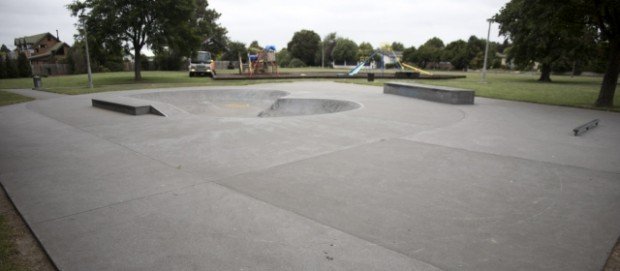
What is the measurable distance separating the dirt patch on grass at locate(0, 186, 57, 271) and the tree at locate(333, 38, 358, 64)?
90820 millimetres

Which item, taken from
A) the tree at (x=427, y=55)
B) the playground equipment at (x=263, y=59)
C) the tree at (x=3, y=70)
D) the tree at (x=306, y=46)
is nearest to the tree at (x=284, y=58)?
the tree at (x=306, y=46)

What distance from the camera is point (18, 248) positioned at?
3.30 m

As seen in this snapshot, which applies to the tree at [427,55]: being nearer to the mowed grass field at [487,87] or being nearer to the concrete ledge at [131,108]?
the mowed grass field at [487,87]

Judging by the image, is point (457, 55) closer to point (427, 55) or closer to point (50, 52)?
point (427, 55)

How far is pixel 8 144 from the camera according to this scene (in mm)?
7414

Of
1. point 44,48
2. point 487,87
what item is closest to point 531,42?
point 487,87

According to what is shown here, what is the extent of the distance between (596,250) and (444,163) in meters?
2.82

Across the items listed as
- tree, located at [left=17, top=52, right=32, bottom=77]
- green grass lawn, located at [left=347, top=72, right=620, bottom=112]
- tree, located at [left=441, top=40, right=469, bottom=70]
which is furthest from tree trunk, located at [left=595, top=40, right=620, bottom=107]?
tree, located at [left=441, top=40, right=469, bottom=70]

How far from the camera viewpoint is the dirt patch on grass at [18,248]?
301cm

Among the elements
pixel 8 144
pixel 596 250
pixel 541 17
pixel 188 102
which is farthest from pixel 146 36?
pixel 596 250

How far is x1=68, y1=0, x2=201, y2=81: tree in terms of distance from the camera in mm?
25641

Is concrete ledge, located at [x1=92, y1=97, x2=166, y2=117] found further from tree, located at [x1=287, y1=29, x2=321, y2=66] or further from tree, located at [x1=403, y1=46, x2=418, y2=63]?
tree, located at [x1=287, y1=29, x2=321, y2=66]

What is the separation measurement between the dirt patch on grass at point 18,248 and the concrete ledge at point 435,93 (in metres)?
14.2

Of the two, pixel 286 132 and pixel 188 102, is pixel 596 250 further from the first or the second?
pixel 188 102
